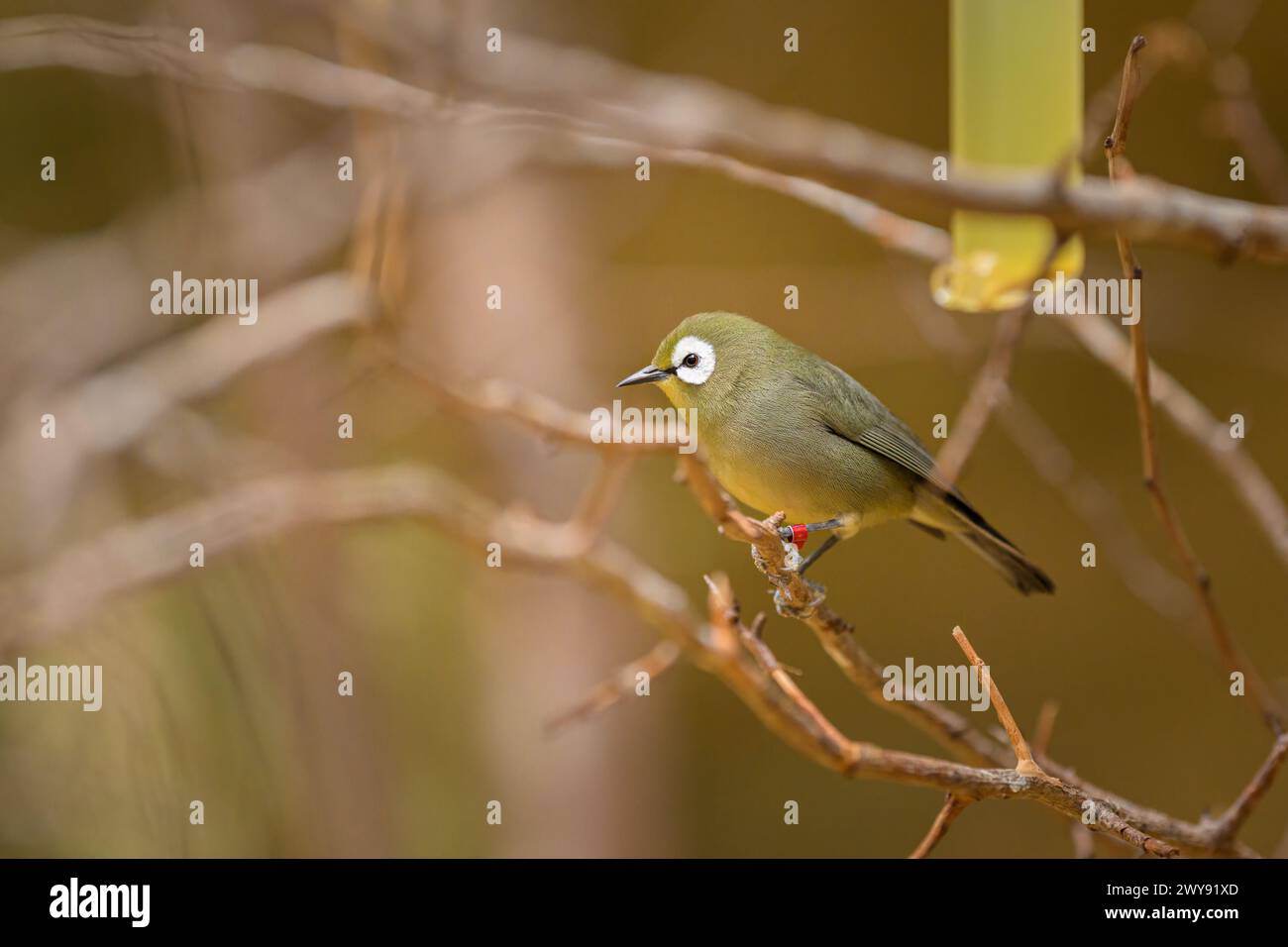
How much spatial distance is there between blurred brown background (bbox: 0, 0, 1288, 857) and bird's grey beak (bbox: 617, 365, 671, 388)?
162cm

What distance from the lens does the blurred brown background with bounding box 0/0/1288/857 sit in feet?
11.7

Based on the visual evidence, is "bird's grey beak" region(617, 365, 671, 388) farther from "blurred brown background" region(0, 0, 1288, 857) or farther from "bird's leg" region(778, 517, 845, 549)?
"blurred brown background" region(0, 0, 1288, 857)

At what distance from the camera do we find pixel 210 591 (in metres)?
3.09

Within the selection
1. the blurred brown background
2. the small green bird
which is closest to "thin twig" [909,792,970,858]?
the small green bird

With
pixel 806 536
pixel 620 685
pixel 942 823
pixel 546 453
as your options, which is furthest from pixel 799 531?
pixel 546 453

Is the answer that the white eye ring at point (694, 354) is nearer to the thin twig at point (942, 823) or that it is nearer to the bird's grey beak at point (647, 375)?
the bird's grey beak at point (647, 375)

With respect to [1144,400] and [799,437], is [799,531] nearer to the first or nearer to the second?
[799,437]

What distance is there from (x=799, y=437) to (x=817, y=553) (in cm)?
23

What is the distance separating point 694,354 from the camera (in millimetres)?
1526

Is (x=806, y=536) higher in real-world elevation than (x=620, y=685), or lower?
higher

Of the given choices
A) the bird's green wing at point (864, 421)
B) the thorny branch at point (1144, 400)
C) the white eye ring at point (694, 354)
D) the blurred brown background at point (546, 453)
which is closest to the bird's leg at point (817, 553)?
the bird's green wing at point (864, 421)

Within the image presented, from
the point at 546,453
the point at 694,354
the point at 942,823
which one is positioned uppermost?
the point at 546,453

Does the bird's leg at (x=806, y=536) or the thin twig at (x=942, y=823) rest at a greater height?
the bird's leg at (x=806, y=536)

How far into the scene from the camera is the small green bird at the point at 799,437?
1482 millimetres
